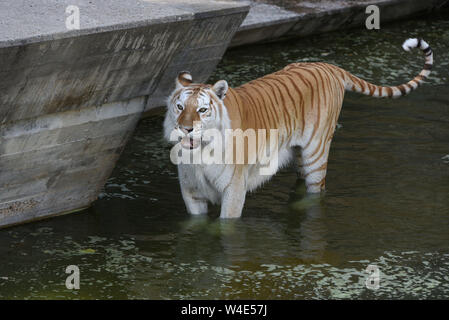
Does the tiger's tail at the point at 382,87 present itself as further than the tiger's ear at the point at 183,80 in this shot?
Yes

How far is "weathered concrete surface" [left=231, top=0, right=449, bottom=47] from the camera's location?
445 inches

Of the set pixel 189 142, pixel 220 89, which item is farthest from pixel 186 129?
pixel 220 89

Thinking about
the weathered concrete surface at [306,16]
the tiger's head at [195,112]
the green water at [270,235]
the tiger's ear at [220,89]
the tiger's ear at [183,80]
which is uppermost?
the weathered concrete surface at [306,16]

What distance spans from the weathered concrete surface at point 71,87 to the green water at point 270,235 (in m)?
Answer: 0.32

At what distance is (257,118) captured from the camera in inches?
264

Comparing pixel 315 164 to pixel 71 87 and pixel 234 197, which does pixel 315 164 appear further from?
pixel 71 87

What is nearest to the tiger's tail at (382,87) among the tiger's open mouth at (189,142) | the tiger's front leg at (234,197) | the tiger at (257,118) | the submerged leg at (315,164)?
the tiger at (257,118)

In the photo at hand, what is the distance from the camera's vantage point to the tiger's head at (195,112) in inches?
242

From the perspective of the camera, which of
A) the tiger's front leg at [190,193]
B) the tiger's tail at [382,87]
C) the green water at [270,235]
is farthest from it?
the tiger's tail at [382,87]

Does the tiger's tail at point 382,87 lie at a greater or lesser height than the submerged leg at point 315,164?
greater

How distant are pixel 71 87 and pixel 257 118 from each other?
1339 mm

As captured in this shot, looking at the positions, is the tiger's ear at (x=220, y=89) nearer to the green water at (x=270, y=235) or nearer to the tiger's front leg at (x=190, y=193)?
the tiger's front leg at (x=190, y=193)

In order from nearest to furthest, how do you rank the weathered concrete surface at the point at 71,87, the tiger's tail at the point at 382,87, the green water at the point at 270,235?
the weathered concrete surface at the point at 71,87
the green water at the point at 270,235
the tiger's tail at the point at 382,87

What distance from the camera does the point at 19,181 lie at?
253 inches
